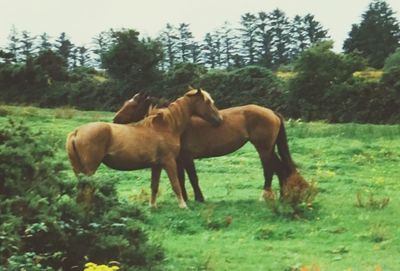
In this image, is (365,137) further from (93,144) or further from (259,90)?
(259,90)

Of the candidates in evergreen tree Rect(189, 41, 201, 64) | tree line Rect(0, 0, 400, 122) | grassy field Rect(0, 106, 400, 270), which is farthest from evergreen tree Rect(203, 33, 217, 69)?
grassy field Rect(0, 106, 400, 270)

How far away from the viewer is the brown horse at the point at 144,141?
34.3ft

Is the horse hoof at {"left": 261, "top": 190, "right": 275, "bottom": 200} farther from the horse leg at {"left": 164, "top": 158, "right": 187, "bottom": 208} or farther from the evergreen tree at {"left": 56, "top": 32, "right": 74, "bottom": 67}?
the evergreen tree at {"left": 56, "top": 32, "right": 74, "bottom": 67}

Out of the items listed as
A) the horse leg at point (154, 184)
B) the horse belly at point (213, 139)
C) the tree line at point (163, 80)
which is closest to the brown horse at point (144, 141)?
the horse leg at point (154, 184)

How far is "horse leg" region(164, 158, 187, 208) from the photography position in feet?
36.0

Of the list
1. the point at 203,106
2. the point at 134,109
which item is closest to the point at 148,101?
the point at 134,109

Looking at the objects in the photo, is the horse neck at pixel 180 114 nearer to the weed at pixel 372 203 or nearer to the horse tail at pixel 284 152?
the horse tail at pixel 284 152

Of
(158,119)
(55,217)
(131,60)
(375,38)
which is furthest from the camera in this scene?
(375,38)

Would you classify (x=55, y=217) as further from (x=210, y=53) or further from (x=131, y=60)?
(x=210, y=53)

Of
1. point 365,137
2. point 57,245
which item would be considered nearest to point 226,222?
point 57,245

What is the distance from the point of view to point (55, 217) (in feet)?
20.0

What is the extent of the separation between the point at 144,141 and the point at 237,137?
1.84 meters

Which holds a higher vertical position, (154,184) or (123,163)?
(123,163)

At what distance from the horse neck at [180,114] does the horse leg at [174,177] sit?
0.57m
